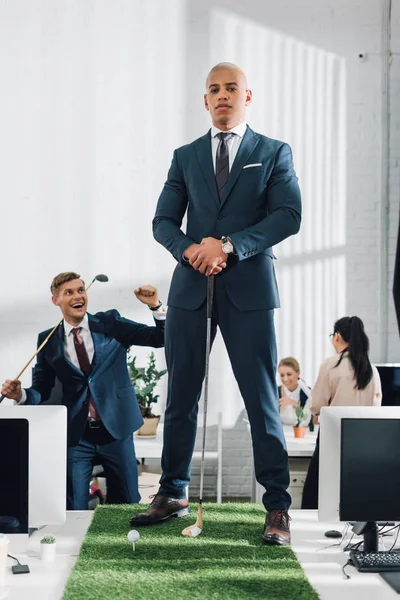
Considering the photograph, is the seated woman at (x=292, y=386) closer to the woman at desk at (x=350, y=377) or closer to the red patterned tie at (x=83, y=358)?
the woman at desk at (x=350, y=377)

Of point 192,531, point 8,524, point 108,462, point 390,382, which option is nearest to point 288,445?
point 390,382

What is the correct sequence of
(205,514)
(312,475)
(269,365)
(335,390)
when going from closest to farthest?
(269,365)
(205,514)
(312,475)
(335,390)

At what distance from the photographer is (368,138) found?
5508mm

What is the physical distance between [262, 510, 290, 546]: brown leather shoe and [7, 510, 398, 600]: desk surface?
37 millimetres

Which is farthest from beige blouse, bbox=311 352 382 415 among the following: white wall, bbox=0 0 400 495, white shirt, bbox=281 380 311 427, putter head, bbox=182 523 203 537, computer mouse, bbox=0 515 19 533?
computer mouse, bbox=0 515 19 533

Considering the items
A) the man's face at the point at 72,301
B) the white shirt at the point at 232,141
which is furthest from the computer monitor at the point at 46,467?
the man's face at the point at 72,301

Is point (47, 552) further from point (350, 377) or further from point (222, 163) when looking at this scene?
point (350, 377)

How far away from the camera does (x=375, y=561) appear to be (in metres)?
1.91

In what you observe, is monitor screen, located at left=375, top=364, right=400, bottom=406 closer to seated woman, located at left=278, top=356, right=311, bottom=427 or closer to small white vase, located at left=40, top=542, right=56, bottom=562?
seated woman, located at left=278, top=356, right=311, bottom=427

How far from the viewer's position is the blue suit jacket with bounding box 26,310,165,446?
3307 mm

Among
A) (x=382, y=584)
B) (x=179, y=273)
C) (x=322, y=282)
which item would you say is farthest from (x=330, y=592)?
(x=322, y=282)

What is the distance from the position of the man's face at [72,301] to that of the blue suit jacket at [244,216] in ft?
4.03

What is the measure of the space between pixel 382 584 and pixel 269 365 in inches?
28.5

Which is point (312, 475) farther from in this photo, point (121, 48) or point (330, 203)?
point (121, 48)
